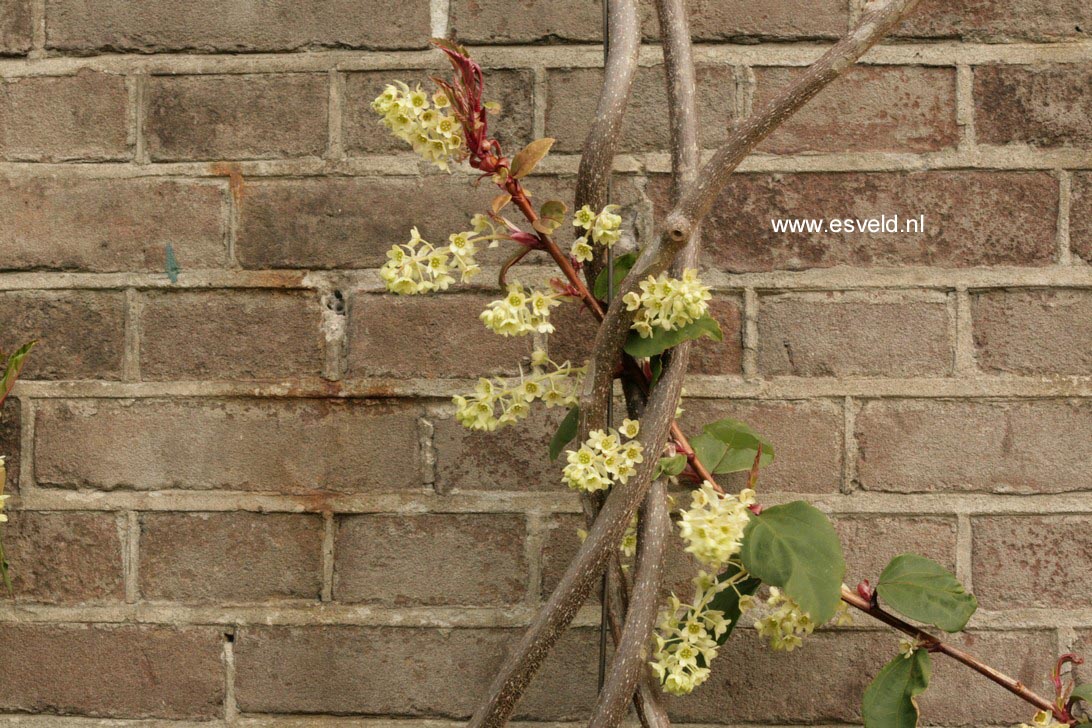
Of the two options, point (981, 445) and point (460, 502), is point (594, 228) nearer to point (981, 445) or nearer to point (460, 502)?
point (460, 502)

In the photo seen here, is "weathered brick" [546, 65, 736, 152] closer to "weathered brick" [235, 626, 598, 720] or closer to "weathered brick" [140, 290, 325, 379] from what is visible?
"weathered brick" [140, 290, 325, 379]

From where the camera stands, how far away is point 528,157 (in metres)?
0.85

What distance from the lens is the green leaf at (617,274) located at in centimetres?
90

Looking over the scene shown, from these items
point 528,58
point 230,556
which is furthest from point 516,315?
point 230,556

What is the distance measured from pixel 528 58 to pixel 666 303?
0.42 m

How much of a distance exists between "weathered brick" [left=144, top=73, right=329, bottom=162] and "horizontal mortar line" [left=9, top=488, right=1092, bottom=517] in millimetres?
387

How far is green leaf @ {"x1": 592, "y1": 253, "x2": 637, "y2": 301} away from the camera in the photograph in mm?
900

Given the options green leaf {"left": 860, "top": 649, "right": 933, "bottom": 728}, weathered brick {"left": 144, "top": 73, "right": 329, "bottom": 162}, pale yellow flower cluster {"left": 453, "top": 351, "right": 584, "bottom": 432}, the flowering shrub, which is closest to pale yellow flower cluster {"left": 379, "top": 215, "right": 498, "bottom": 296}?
the flowering shrub

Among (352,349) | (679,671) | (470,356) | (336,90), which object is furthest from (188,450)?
(679,671)

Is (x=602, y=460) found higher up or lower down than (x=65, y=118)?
lower down

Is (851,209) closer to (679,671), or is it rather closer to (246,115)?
(679,671)

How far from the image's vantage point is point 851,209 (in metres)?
1.07

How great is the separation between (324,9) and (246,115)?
15 cm

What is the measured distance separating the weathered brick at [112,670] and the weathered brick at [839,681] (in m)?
0.53
